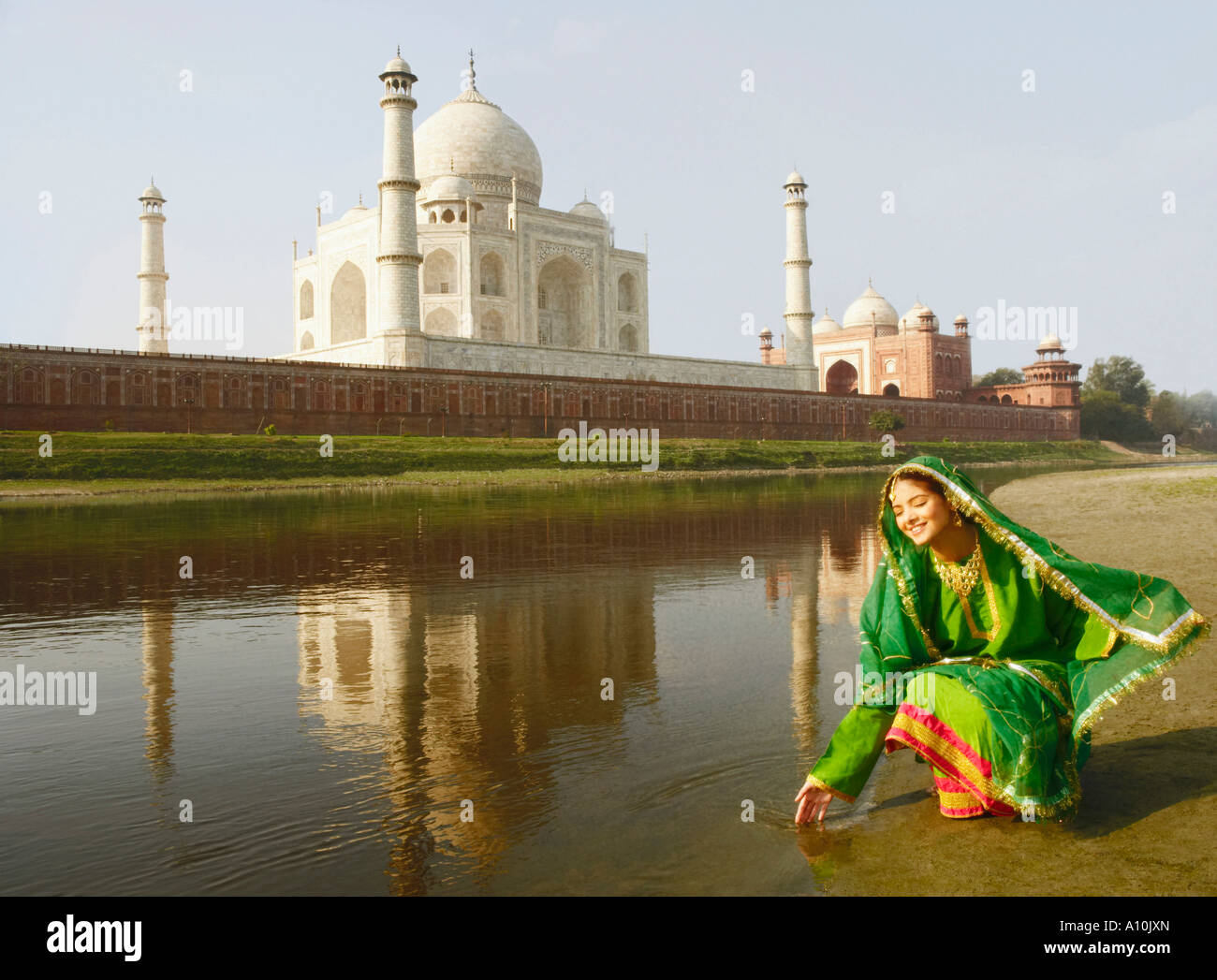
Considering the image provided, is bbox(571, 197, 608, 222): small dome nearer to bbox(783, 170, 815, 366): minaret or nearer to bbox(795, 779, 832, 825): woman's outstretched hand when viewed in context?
bbox(783, 170, 815, 366): minaret

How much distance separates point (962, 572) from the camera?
362cm

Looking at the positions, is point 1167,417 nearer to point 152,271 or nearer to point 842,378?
point 842,378

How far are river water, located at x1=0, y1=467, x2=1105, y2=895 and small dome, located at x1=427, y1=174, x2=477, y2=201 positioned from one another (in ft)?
128

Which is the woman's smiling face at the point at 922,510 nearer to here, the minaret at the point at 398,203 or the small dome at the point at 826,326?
the minaret at the point at 398,203

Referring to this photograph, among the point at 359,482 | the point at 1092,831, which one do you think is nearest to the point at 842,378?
the point at 359,482

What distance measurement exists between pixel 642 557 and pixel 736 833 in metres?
7.80

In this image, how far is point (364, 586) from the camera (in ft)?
30.2

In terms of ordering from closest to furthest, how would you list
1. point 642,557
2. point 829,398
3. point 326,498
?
point 642,557 < point 326,498 < point 829,398

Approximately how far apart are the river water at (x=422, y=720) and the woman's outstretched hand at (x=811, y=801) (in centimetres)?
10

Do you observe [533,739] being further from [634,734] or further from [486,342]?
[486,342]

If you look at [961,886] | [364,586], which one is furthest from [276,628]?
[961,886]

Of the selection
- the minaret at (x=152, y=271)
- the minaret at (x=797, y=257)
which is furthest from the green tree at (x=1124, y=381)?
the minaret at (x=152, y=271)

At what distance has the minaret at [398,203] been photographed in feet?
124

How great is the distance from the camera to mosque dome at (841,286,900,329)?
67.9 meters
